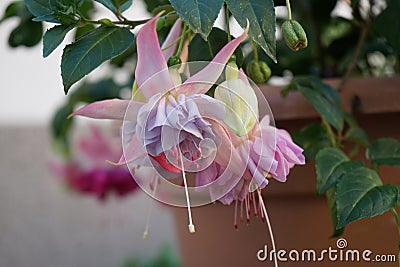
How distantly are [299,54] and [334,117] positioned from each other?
250 millimetres

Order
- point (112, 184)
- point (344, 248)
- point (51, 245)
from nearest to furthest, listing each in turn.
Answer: point (344, 248) → point (112, 184) → point (51, 245)

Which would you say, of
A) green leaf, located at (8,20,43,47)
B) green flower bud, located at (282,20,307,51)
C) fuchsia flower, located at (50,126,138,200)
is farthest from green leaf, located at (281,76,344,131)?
fuchsia flower, located at (50,126,138,200)

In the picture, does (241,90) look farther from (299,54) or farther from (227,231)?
(299,54)

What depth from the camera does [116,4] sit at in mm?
Result: 569

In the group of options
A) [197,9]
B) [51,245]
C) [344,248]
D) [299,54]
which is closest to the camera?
[197,9]

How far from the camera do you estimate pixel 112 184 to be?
47.9 inches

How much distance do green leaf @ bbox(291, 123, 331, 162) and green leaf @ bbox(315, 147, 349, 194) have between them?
4 centimetres

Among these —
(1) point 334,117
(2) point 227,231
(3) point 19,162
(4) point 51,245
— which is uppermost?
(1) point 334,117

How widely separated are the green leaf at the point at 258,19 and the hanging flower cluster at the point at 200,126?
0.05ft

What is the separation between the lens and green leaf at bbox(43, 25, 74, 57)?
0.49m

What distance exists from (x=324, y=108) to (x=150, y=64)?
201 millimetres

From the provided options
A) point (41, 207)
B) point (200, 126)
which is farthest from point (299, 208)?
point (41, 207)

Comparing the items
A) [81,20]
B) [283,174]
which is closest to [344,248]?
[283,174]

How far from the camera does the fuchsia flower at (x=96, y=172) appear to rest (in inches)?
47.9
